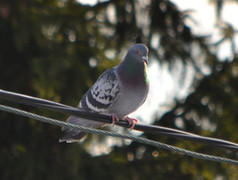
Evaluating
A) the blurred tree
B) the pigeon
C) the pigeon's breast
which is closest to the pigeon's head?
the pigeon

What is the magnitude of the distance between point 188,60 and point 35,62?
1.97 m

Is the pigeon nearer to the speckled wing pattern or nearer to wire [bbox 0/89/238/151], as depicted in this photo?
the speckled wing pattern

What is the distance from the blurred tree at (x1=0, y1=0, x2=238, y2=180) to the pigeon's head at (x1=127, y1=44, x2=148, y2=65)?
6.10 feet

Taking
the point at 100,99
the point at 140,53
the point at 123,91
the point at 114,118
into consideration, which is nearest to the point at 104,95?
the point at 100,99

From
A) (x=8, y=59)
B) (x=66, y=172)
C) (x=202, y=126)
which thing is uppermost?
(x=8, y=59)

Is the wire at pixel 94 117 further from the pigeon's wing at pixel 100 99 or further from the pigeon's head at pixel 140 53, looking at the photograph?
the pigeon's head at pixel 140 53

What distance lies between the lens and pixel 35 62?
9156mm

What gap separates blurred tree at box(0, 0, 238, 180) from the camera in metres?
9.38

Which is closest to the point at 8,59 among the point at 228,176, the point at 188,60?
the point at 188,60

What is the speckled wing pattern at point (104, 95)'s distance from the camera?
7.26m

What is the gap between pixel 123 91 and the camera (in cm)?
722

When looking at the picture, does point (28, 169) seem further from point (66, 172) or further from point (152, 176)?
point (152, 176)

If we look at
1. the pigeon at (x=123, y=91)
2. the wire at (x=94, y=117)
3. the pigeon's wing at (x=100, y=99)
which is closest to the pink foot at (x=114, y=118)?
the pigeon at (x=123, y=91)

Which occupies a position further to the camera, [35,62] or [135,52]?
[35,62]
